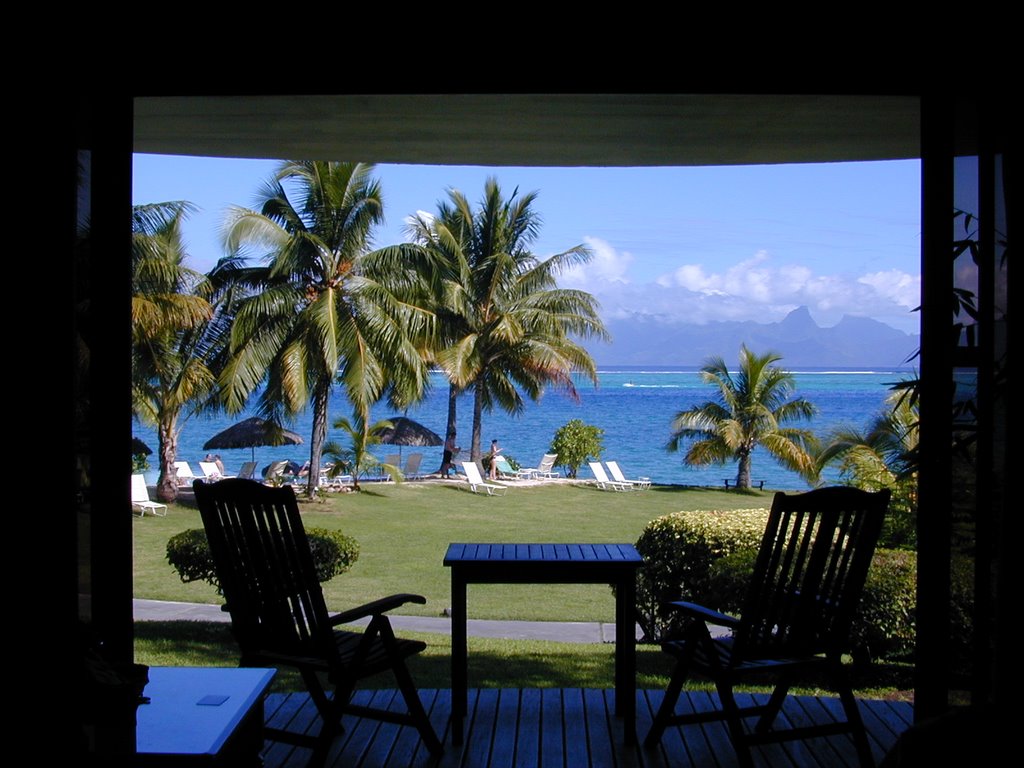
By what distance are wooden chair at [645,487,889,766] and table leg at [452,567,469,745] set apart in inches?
31.4

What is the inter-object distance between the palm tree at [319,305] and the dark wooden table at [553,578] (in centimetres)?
1601

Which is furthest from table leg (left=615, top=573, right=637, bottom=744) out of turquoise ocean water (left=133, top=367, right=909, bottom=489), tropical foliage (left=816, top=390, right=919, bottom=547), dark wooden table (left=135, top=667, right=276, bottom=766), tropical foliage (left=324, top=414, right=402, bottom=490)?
turquoise ocean water (left=133, top=367, right=909, bottom=489)

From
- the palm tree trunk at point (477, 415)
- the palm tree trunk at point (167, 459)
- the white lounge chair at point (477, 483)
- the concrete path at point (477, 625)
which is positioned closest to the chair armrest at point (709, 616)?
the concrete path at point (477, 625)

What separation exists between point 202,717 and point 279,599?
1277 millimetres

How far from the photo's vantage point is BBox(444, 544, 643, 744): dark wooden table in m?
3.80

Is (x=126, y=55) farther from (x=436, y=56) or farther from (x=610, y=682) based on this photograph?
(x=610, y=682)

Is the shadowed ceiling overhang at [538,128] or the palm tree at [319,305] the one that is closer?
the shadowed ceiling overhang at [538,128]

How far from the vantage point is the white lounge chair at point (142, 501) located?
2106 cm

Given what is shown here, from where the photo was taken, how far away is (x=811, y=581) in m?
3.46

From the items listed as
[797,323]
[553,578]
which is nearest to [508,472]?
[553,578]

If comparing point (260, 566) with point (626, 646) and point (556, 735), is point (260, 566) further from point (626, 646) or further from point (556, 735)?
point (626, 646)

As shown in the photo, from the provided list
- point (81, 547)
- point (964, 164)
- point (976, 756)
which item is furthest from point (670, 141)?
point (976, 756)

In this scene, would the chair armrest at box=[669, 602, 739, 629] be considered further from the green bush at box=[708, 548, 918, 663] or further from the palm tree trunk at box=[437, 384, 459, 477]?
the palm tree trunk at box=[437, 384, 459, 477]

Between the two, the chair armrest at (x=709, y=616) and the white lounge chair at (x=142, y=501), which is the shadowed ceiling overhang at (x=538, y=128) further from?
the white lounge chair at (x=142, y=501)
